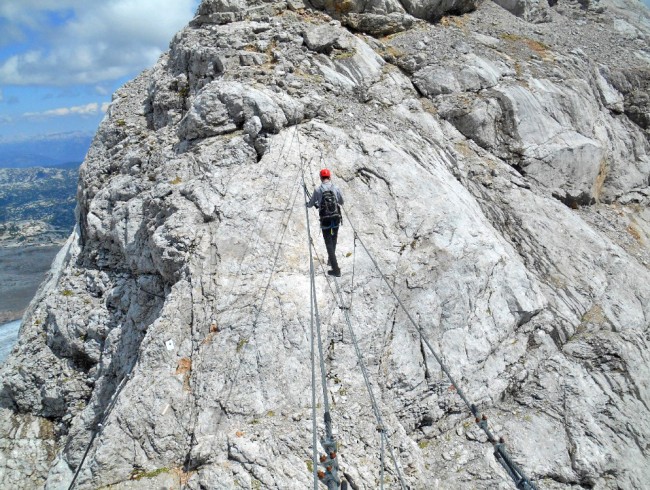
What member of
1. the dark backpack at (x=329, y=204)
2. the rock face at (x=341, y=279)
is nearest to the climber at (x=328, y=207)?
the dark backpack at (x=329, y=204)

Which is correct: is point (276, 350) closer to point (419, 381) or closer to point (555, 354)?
Answer: point (419, 381)

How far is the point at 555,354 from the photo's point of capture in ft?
46.2

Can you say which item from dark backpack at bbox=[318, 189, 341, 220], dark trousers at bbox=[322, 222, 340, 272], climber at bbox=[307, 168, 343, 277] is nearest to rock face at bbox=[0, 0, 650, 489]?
dark trousers at bbox=[322, 222, 340, 272]

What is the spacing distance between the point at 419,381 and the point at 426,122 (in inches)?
453

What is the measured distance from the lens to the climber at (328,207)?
12.2m

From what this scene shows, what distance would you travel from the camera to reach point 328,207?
12.2 metres

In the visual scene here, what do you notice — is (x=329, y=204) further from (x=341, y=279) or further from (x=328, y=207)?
(x=341, y=279)

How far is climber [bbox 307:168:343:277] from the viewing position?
12.2m

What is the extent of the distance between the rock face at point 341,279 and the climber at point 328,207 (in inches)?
48.8

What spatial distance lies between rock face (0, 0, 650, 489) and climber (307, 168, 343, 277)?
1240 millimetres

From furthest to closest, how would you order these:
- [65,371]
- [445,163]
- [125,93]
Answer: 1. [125,93]
2. [445,163]
3. [65,371]

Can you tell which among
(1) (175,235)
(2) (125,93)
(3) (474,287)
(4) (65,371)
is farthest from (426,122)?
(4) (65,371)

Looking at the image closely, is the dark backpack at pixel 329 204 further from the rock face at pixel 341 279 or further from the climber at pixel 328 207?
the rock face at pixel 341 279

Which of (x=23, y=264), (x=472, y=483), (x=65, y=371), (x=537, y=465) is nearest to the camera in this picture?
(x=472, y=483)
